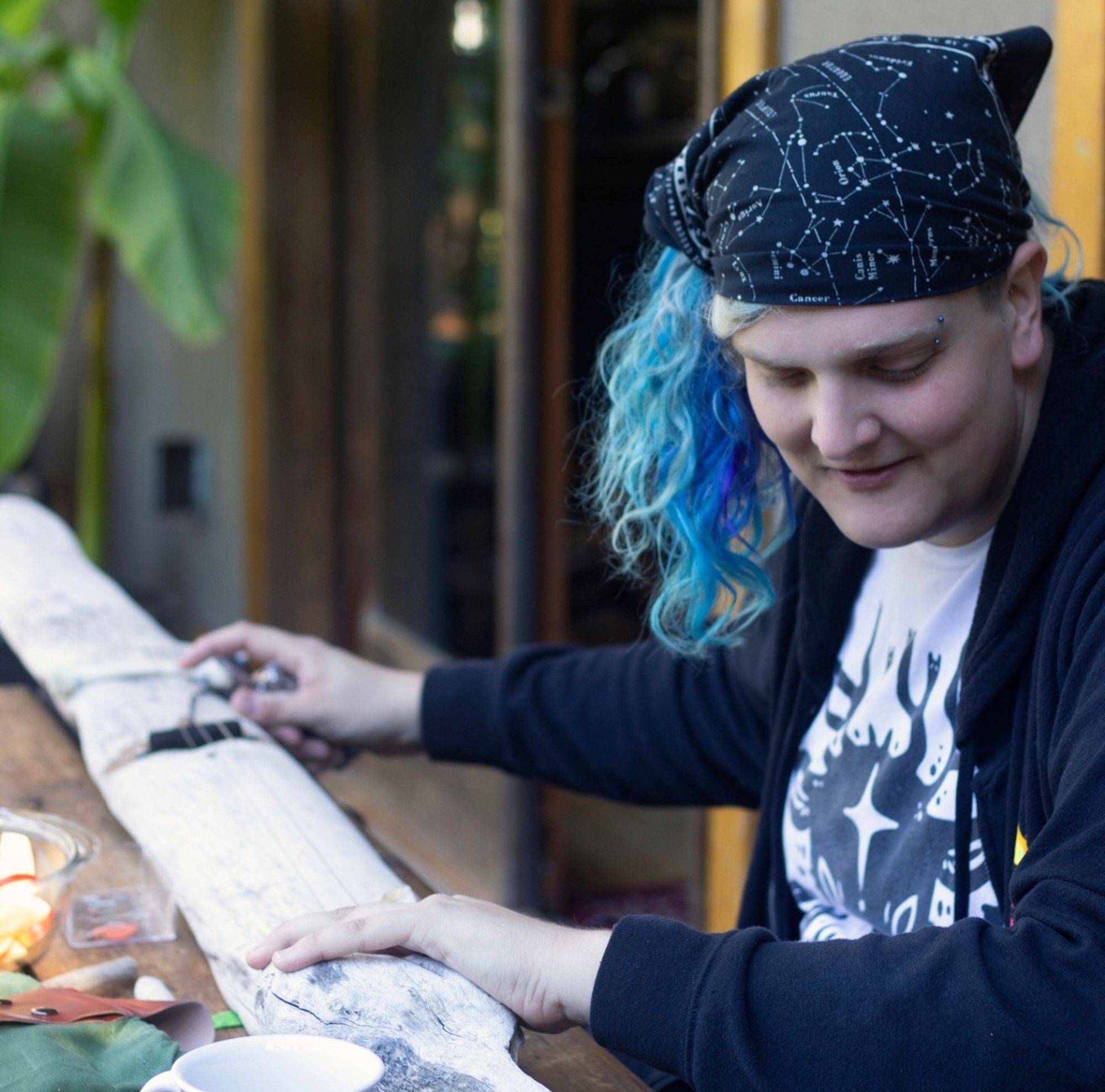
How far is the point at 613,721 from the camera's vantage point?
1.56 metres

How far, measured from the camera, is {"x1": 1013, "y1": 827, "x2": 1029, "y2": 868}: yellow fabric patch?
3.41 ft

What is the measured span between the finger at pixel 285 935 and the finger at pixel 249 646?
2.03ft

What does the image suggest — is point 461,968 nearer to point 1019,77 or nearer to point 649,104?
point 1019,77

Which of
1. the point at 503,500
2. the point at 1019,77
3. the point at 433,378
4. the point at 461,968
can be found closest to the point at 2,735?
the point at 461,968

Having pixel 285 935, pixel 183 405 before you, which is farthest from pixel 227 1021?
pixel 183 405

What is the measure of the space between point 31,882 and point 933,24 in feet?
4.67

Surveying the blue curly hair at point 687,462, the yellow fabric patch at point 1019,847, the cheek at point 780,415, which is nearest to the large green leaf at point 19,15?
the blue curly hair at point 687,462

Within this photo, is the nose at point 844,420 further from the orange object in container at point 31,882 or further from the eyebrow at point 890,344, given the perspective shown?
the orange object in container at point 31,882

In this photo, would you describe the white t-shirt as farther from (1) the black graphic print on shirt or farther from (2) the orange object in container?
(2) the orange object in container

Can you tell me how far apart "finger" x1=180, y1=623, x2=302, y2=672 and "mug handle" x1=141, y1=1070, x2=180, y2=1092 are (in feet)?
2.69

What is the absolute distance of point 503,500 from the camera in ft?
10.1

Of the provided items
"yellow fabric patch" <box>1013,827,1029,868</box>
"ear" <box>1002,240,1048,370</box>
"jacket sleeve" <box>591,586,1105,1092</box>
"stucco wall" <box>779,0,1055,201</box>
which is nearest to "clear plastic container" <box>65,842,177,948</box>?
"jacket sleeve" <box>591,586,1105,1092</box>

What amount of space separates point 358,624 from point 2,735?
8.76 ft

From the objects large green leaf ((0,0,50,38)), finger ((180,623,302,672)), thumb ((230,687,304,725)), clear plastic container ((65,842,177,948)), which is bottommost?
clear plastic container ((65,842,177,948))
